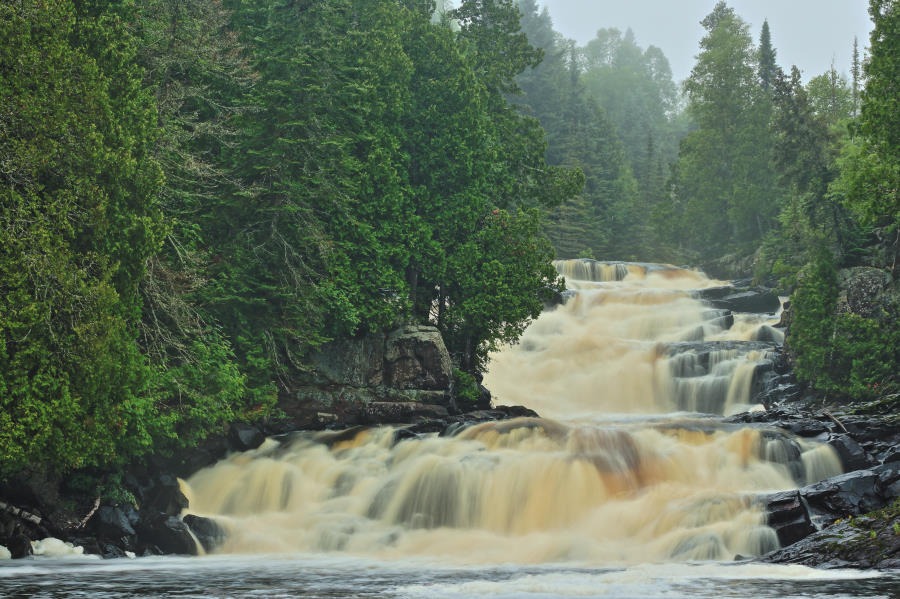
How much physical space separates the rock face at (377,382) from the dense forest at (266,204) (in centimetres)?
73

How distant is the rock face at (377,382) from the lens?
2853 centimetres

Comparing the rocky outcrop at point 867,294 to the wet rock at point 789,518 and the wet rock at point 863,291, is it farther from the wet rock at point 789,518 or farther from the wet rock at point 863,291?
the wet rock at point 789,518

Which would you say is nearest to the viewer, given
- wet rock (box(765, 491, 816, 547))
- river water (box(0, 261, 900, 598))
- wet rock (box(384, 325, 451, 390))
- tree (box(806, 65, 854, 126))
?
river water (box(0, 261, 900, 598))

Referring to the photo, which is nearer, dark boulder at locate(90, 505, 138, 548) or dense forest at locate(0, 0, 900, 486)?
dense forest at locate(0, 0, 900, 486)

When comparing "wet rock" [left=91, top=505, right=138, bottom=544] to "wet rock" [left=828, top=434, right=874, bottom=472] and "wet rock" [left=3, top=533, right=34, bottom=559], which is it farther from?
"wet rock" [left=828, top=434, right=874, bottom=472]

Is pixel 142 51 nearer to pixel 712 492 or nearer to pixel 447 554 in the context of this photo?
pixel 447 554

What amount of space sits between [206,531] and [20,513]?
4.09m

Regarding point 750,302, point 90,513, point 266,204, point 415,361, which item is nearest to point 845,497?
point 90,513

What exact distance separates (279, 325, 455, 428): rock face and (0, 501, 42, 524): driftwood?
10270 millimetres

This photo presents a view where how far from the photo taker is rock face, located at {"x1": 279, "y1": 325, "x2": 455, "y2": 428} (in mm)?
28531

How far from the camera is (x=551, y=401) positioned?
121ft

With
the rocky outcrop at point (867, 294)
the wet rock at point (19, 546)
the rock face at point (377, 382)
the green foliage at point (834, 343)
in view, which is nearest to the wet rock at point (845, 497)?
the green foliage at point (834, 343)

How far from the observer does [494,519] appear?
2097 cm

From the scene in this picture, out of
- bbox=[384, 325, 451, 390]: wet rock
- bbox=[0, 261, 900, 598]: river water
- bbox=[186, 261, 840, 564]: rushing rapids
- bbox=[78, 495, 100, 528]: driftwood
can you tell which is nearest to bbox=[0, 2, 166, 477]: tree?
bbox=[78, 495, 100, 528]: driftwood
